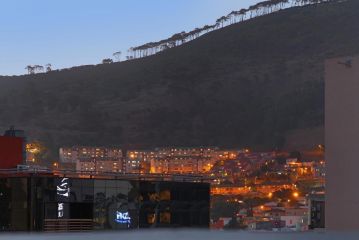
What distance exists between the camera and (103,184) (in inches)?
1542

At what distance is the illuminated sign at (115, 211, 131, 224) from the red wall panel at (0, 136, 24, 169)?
5942 mm

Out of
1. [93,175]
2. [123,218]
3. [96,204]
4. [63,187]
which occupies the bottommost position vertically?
[123,218]

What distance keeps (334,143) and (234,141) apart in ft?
514

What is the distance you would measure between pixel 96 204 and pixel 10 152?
5.81 meters

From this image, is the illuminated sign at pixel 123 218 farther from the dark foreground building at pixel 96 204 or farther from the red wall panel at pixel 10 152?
the red wall panel at pixel 10 152

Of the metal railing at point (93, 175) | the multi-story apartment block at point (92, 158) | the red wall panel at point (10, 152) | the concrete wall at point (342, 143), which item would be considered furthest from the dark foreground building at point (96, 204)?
the multi-story apartment block at point (92, 158)

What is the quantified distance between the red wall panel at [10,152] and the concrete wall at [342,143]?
16741mm

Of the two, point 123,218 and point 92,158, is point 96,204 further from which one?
point 92,158

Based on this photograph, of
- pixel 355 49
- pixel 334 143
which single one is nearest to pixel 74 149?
pixel 355 49

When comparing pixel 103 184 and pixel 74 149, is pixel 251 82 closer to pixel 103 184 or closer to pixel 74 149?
pixel 74 149

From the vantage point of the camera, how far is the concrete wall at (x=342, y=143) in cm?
3091

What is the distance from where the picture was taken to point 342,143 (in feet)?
103

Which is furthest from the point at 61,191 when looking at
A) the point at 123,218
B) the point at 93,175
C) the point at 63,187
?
the point at 123,218

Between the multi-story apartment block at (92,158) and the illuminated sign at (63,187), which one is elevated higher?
the illuminated sign at (63,187)
